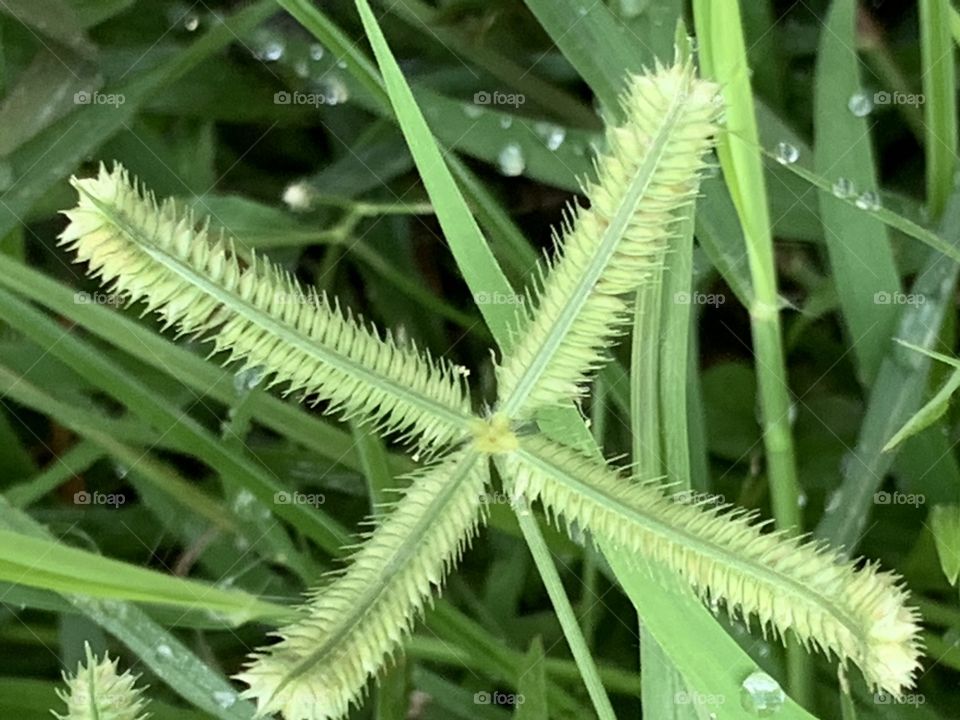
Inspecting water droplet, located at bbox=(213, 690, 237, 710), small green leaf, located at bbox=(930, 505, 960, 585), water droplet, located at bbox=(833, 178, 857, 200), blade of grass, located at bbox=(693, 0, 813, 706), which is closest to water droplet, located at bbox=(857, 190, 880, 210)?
water droplet, located at bbox=(833, 178, 857, 200)

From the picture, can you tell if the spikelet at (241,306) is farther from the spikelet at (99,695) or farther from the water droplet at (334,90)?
the water droplet at (334,90)

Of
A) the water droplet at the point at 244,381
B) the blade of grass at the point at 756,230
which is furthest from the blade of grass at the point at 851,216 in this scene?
the water droplet at the point at 244,381

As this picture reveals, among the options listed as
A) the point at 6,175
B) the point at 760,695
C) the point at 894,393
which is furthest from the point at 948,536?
the point at 6,175

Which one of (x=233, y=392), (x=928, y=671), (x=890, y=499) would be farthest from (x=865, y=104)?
(x=233, y=392)

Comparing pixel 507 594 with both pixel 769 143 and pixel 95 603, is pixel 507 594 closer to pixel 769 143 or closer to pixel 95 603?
pixel 95 603

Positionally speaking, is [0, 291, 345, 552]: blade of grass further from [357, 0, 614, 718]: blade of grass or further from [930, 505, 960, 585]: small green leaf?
[930, 505, 960, 585]: small green leaf
